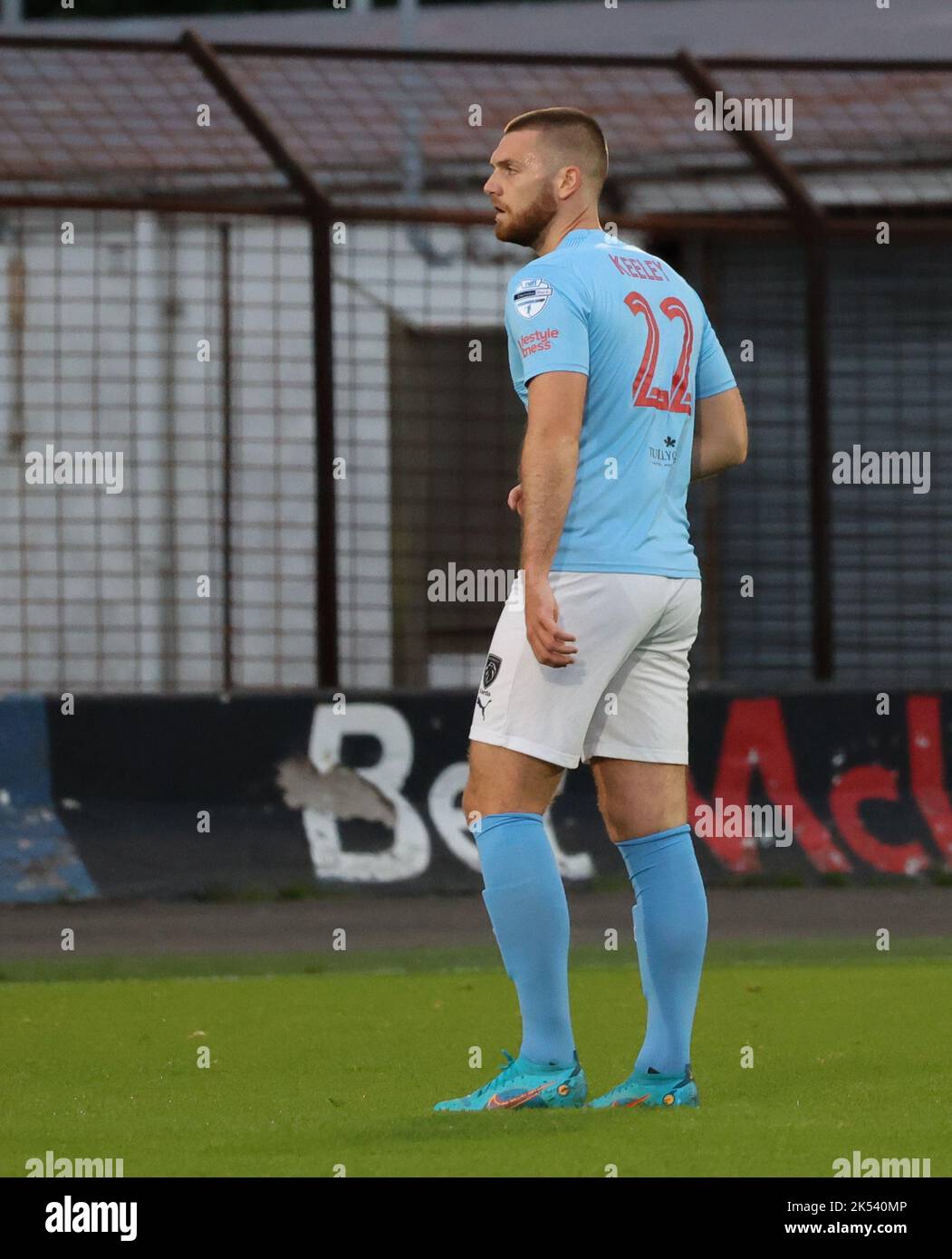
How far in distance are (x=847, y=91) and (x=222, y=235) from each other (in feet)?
11.4

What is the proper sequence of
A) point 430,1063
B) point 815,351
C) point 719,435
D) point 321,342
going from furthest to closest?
point 815,351 < point 321,342 < point 430,1063 < point 719,435

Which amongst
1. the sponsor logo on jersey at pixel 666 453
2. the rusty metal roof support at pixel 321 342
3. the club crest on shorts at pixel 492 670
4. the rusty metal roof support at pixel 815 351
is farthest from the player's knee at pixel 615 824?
the rusty metal roof support at pixel 815 351

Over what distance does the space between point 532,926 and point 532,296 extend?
4.30 feet

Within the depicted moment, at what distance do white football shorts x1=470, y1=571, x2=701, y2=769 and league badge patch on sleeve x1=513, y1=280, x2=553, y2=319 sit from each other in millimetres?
554

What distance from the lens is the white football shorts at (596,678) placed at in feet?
15.7

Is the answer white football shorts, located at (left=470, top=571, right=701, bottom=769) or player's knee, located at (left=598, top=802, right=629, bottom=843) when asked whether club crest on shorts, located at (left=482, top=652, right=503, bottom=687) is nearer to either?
white football shorts, located at (left=470, top=571, right=701, bottom=769)

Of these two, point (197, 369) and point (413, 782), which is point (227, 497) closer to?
point (413, 782)

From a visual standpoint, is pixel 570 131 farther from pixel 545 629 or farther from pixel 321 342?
pixel 321 342

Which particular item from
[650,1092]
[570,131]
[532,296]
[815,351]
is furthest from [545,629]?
[815,351]

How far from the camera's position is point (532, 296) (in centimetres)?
485

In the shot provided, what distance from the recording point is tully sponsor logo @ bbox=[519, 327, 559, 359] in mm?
4805

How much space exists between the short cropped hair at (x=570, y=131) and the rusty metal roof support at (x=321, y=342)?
546cm

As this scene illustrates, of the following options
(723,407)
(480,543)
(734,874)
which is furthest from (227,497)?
(723,407)
